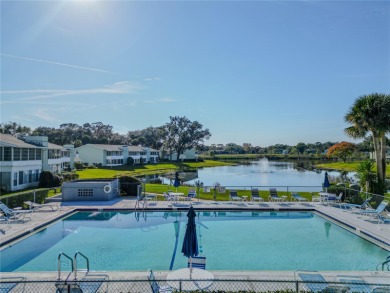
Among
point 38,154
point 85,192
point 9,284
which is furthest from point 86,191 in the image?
point 38,154

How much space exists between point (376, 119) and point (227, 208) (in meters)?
11.6

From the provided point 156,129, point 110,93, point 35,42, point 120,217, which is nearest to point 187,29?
point 35,42

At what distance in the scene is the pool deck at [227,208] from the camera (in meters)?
7.79

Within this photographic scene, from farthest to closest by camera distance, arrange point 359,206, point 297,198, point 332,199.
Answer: point 297,198 → point 332,199 → point 359,206

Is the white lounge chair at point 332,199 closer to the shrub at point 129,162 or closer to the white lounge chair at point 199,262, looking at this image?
the white lounge chair at point 199,262

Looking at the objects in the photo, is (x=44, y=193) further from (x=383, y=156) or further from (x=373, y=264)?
(x=383, y=156)

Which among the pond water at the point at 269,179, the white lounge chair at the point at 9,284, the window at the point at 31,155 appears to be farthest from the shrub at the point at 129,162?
the white lounge chair at the point at 9,284

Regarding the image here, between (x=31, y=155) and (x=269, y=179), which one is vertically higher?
(x=31, y=155)

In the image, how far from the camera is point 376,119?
1953 cm

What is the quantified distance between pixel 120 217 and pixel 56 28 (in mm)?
10403

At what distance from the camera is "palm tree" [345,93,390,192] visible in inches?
758

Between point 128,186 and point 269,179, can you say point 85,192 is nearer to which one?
point 128,186

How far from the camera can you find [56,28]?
594 inches

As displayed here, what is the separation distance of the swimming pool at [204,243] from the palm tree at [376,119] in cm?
679
